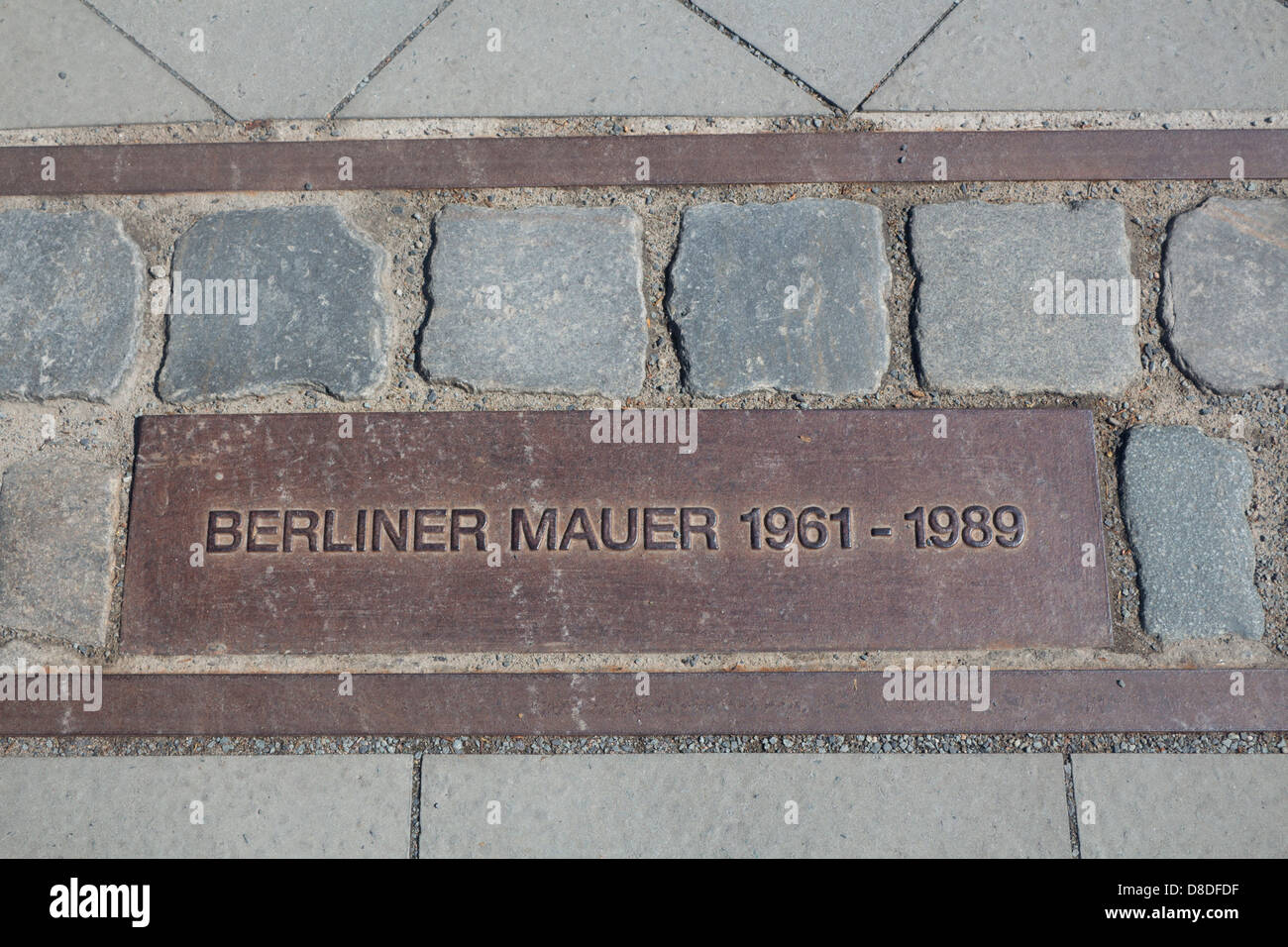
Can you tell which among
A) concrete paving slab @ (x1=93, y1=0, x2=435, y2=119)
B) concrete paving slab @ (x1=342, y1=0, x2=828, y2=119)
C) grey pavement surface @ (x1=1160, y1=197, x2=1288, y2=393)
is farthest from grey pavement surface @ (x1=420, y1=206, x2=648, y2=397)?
grey pavement surface @ (x1=1160, y1=197, x2=1288, y2=393)

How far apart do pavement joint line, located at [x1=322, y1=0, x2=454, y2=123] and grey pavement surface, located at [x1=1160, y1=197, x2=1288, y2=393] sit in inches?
79.0

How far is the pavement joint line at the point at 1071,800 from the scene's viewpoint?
176cm

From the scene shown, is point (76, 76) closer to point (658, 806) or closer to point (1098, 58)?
point (658, 806)

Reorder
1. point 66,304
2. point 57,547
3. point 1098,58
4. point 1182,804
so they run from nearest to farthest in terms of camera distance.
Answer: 1. point 1182,804
2. point 57,547
3. point 66,304
4. point 1098,58

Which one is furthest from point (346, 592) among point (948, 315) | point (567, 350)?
point (948, 315)

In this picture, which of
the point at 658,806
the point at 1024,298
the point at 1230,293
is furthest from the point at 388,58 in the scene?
the point at 1230,293

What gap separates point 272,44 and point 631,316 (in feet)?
Answer: 4.17

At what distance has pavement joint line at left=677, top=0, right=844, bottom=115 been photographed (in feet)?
6.97

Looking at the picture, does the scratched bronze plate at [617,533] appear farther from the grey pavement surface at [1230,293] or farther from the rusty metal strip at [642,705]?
the grey pavement surface at [1230,293]

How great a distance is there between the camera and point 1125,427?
1.90 metres

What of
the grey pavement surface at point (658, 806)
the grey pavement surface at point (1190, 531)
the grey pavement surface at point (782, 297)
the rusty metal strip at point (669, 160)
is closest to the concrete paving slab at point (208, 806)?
the grey pavement surface at point (658, 806)

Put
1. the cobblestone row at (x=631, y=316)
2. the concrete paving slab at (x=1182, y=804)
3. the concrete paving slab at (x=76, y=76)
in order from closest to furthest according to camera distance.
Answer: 1. the concrete paving slab at (x=1182, y=804)
2. the cobblestone row at (x=631, y=316)
3. the concrete paving slab at (x=76, y=76)

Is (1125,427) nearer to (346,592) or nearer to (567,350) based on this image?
(567,350)

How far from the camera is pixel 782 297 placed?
6.39 ft
